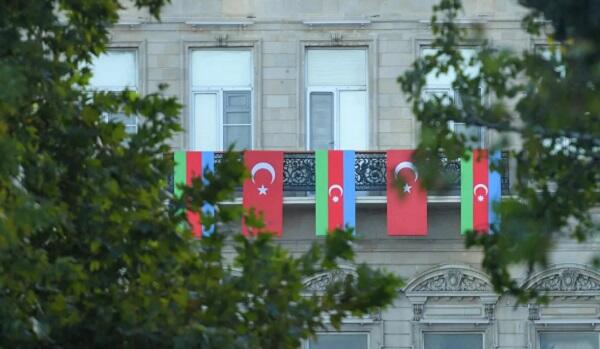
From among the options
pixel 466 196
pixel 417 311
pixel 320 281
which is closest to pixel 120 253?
pixel 320 281

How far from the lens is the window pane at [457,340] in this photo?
109 ft

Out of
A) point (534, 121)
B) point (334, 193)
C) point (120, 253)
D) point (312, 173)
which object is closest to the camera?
point (534, 121)

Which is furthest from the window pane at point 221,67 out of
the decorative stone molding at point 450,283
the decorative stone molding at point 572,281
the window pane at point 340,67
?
the decorative stone molding at point 572,281

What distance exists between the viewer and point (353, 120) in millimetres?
33656

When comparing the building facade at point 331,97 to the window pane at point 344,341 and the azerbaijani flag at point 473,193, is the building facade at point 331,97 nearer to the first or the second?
the window pane at point 344,341

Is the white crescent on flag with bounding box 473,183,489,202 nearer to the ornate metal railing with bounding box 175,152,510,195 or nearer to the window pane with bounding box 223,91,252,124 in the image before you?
the ornate metal railing with bounding box 175,152,510,195

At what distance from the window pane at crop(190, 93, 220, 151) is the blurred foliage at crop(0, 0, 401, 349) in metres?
14.5

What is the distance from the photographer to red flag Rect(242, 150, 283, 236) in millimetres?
32875

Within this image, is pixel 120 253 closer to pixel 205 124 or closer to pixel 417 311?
pixel 417 311

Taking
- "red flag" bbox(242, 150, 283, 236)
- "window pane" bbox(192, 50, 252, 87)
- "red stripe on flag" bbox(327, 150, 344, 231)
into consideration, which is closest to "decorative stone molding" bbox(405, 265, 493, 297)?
"red stripe on flag" bbox(327, 150, 344, 231)

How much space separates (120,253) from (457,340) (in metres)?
15.7

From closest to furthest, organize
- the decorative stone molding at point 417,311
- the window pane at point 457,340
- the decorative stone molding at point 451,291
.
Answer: the decorative stone molding at point 451,291 < the decorative stone molding at point 417,311 < the window pane at point 457,340

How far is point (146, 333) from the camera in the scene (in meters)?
17.7

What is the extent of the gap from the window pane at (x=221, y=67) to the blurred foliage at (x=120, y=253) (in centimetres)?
1449
